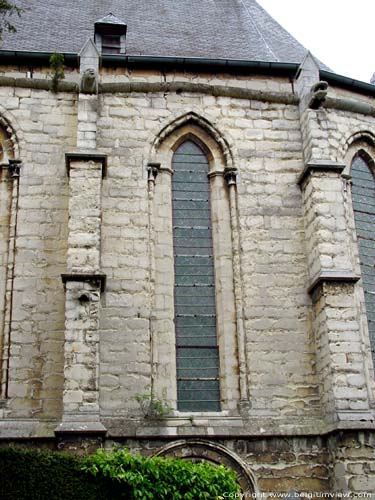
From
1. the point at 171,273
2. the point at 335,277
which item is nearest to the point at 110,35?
the point at 171,273

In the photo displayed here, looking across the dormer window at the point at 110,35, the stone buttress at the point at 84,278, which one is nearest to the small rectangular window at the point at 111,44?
the dormer window at the point at 110,35

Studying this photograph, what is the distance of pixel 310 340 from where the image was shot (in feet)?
36.7

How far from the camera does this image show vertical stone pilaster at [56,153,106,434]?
970 centimetres

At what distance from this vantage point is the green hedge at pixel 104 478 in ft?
25.7

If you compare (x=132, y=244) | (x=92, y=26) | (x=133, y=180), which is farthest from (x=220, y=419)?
(x=92, y=26)

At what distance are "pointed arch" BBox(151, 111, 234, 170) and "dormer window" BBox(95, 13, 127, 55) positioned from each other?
2276mm

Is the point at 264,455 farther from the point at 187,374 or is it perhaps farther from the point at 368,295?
the point at 368,295

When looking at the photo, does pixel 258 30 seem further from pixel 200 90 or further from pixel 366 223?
pixel 366 223

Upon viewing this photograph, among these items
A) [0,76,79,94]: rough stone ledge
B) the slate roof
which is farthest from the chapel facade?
the slate roof

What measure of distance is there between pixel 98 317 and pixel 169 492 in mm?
2764

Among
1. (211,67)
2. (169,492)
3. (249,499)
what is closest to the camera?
(169,492)

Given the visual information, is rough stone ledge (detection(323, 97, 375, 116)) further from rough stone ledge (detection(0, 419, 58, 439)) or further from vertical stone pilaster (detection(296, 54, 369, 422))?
rough stone ledge (detection(0, 419, 58, 439))

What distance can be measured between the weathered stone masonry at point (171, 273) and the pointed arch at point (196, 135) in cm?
2

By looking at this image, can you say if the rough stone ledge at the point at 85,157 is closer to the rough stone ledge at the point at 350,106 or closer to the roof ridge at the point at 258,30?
the rough stone ledge at the point at 350,106
